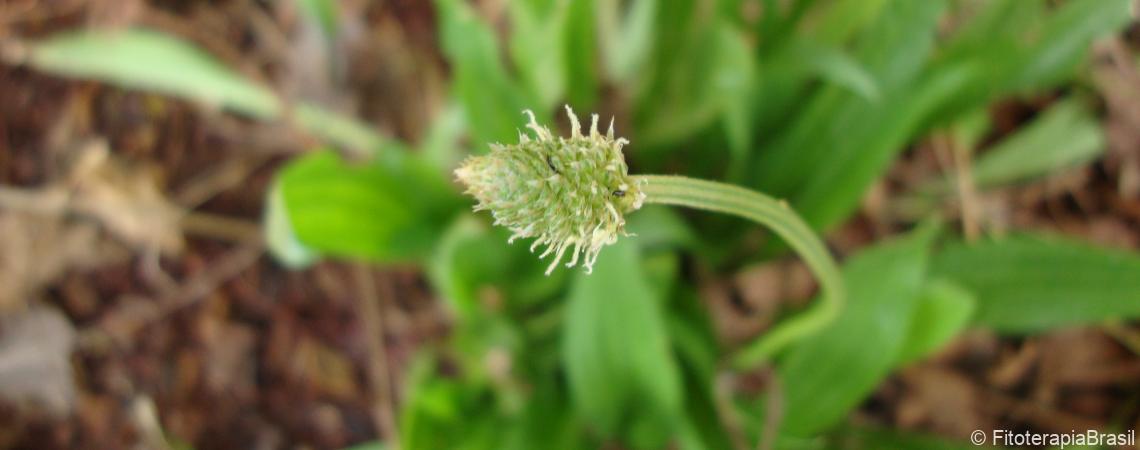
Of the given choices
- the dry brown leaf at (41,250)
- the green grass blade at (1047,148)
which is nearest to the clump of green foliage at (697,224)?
the green grass blade at (1047,148)

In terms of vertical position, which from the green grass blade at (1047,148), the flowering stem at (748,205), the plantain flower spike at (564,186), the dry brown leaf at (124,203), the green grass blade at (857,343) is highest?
the green grass blade at (1047,148)

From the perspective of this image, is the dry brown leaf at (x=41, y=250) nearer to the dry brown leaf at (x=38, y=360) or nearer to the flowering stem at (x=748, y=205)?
the dry brown leaf at (x=38, y=360)

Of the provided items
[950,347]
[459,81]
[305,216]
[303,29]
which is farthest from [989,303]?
[303,29]

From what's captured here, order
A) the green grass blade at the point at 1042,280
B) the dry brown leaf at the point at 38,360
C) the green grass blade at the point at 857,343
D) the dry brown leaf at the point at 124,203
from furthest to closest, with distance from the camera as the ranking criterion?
the dry brown leaf at the point at 124,203, the dry brown leaf at the point at 38,360, the green grass blade at the point at 1042,280, the green grass blade at the point at 857,343

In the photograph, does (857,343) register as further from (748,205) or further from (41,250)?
(41,250)

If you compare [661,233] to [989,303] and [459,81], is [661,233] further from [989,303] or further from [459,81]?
[989,303]

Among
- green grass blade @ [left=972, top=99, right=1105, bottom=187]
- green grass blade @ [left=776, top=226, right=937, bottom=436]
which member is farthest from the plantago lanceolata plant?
green grass blade @ [left=972, top=99, right=1105, bottom=187]

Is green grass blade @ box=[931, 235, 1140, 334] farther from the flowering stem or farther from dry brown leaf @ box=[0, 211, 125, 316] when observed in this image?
dry brown leaf @ box=[0, 211, 125, 316]

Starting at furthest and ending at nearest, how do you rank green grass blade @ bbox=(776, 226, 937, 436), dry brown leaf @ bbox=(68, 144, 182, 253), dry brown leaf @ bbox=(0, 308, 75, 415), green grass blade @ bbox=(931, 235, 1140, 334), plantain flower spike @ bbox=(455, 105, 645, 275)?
dry brown leaf @ bbox=(68, 144, 182, 253) < dry brown leaf @ bbox=(0, 308, 75, 415) < green grass blade @ bbox=(931, 235, 1140, 334) < green grass blade @ bbox=(776, 226, 937, 436) < plantain flower spike @ bbox=(455, 105, 645, 275)
